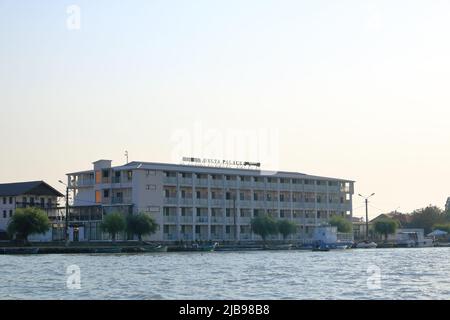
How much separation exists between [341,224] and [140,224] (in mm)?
41210

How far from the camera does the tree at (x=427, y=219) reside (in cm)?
18412

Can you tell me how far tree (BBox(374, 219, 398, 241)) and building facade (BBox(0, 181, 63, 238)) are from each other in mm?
59197

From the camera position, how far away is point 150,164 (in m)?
120

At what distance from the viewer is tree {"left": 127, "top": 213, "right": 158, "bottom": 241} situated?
106312 millimetres

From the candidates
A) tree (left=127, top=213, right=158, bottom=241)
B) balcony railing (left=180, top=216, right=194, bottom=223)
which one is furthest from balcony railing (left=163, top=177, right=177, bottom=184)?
tree (left=127, top=213, right=158, bottom=241)

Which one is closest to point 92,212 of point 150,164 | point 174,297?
point 150,164

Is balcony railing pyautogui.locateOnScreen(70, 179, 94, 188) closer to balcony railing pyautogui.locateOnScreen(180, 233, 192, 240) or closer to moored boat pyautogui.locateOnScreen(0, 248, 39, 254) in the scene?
balcony railing pyautogui.locateOnScreen(180, 233, 192, 240)

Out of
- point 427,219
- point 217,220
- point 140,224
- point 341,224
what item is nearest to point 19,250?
point 140,224

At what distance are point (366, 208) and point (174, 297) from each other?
11496 cm

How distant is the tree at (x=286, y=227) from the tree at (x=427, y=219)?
6522cm

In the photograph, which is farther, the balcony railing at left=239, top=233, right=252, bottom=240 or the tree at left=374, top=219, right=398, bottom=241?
the tree at left=374, top=219, right=398, bottom=241

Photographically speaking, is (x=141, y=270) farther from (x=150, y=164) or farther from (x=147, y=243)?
(x=150, y=164)

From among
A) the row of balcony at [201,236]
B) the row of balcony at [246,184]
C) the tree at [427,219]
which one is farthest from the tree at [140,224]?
the tree at [427,219]

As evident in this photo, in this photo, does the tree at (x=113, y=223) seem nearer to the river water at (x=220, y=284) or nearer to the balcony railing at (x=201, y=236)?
the balcony railing at (x=201, y=236)
